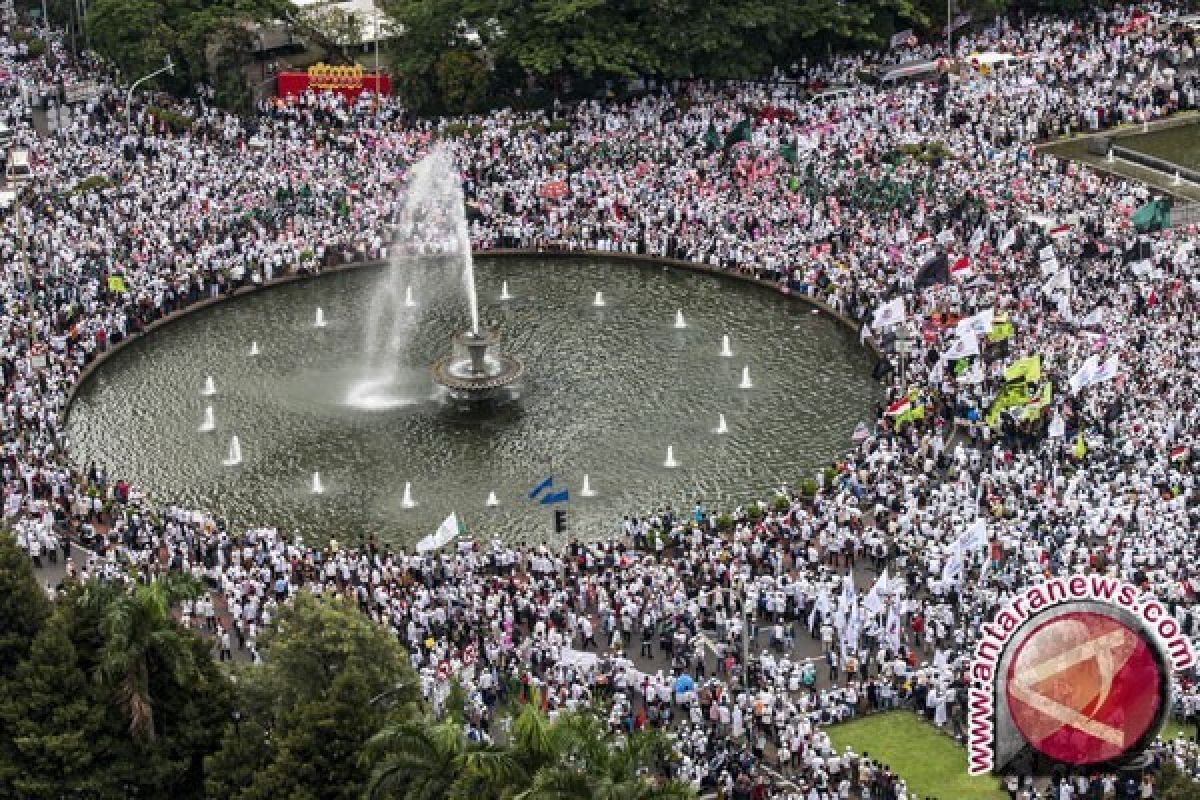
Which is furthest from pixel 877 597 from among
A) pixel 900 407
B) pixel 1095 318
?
pixel 1095 318

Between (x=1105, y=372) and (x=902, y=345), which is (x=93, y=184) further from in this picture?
(x=1105, y=372)

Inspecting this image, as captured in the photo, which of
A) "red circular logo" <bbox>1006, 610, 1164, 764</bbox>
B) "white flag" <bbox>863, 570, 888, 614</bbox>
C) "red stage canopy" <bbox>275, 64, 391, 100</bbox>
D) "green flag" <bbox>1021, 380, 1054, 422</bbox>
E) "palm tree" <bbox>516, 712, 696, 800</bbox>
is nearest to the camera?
"palm tree" <bbox>516, 712, 696, 800</bbox>

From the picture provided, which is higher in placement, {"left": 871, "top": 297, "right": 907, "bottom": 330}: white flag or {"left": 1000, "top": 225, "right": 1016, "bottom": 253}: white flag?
{"left": 1000, "top": 225, "right": 1016, "bottom": 253}: white flag

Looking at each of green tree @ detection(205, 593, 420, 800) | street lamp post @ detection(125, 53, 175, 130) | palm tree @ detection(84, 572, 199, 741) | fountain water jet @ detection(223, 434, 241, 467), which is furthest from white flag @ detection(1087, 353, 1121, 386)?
street lamp post @ detection(125, 53, 175, 130)

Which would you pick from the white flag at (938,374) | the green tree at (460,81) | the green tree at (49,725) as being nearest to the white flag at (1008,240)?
the white flag at (938,374)

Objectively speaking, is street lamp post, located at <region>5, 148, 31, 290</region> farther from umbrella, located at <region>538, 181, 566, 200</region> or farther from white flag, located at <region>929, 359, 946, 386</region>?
white flag, located at <region>929, 359, 946, 386</region>

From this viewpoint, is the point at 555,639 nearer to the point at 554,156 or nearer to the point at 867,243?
the point at 867,243

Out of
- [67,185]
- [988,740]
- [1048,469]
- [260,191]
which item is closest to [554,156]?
[260,191]
